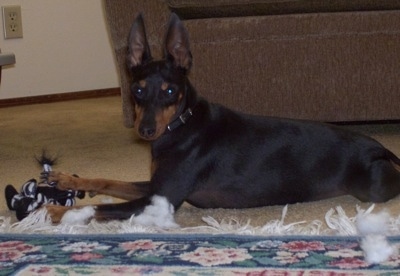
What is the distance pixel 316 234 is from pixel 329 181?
0.45 metres

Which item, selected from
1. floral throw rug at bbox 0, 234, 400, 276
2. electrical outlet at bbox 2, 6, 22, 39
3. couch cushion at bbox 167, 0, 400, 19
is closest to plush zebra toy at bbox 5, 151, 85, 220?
floral throw rug at bbox 0, 234, 400, 276

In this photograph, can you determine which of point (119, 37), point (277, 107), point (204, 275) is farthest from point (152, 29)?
point (204, 275)

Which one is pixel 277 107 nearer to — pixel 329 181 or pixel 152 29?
pixel 152 29

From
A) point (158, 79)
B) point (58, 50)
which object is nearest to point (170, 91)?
point (158, 79)

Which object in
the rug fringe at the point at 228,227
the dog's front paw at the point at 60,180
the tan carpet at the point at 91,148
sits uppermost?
the dog's front paw at the point at 60,180

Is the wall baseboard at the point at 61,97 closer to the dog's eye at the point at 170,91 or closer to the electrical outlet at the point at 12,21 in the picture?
the electrical outlet at the point at 12,21

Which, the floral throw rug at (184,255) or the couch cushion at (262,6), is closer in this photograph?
the floral throw rug at (184,255)

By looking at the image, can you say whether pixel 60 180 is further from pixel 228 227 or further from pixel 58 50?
pixel 58 50

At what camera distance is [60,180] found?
203 cm

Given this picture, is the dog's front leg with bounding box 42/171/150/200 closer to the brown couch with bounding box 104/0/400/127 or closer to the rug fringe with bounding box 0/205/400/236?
the rug fringe with bounding box 0/205/400/236

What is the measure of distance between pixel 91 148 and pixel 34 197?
43.4 inches

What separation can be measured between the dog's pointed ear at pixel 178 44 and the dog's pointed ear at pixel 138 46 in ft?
0.22

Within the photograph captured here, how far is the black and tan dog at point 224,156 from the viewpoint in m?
2.00

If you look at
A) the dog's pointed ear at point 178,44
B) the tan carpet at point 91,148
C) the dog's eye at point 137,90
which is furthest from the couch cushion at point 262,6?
the dog's eye at point 137,90
